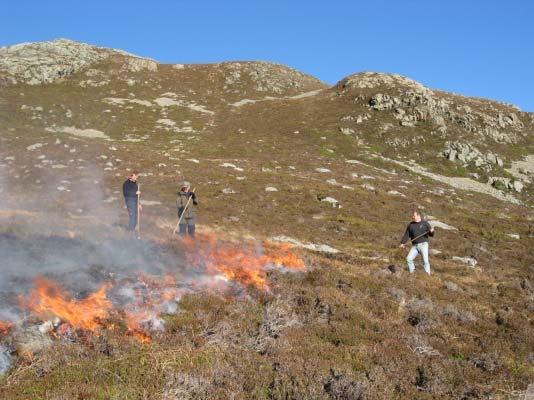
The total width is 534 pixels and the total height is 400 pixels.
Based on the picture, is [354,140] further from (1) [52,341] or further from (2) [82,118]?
(1) [52,341]

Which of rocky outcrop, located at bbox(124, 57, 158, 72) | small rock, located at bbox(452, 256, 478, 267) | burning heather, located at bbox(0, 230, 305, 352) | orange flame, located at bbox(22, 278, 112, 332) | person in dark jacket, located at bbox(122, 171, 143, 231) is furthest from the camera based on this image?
rocky outcrop, located at bbox(124, 57, 158, 72)

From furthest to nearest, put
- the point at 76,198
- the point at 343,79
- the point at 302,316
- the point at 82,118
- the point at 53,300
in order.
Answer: the point at 343,79
the point at 82,118
the point at 76,198
the point at 302,316
the point at 53,300

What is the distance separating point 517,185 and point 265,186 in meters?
27.9

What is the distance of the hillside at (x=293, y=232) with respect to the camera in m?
8.93

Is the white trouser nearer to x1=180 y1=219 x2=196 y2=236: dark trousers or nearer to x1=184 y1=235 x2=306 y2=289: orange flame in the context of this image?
x1=184 y1=235 x2=306 y2=289: orange flame

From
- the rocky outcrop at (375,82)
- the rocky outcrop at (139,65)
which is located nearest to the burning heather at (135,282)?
the rocky outcrop at (375,82)

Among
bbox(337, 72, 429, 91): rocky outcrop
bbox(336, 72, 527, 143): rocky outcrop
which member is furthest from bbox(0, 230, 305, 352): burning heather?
bbox(337, 72, 429, 91): rocky outcrop

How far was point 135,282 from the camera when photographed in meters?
12.8

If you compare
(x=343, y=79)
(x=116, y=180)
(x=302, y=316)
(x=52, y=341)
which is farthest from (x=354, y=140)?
(x=52, y=341)

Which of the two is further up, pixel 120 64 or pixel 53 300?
pixel 120 64

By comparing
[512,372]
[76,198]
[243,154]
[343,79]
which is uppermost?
[343,79]

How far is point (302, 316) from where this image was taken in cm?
1219

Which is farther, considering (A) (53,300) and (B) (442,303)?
(B) (442,303)

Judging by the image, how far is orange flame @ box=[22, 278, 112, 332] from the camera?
33.0 feet
